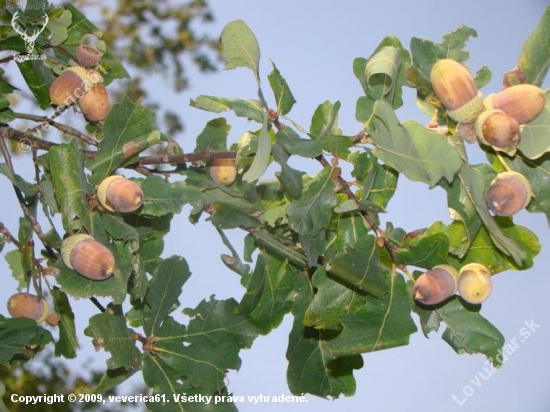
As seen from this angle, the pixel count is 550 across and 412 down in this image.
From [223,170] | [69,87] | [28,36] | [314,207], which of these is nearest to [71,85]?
[69,87]

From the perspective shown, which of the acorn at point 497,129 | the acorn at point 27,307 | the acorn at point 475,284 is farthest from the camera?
the acorn at point 27,307

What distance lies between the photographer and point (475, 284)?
1.75 meters

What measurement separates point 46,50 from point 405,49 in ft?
3.78

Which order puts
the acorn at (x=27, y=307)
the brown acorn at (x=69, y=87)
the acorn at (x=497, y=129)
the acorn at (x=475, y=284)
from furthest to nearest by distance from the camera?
the acorn at (x=27, y=307)
the brown acorn at (x=69, y=87)
the acorn at (x=475, y=284)
the acorn at (x=497, y=129)

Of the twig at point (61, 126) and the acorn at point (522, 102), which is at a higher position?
the twig at point (61, 126)

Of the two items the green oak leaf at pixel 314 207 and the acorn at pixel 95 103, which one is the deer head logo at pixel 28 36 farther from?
the green oak leaf at pixel 314 207

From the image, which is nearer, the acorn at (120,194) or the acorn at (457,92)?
the acorn at (457,92)

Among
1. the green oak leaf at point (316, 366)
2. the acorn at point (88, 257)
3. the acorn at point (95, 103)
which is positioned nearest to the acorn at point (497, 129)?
the green oak leaf at point (316, 366)

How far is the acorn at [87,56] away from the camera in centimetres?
218

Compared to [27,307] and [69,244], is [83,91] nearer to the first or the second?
[69,244]

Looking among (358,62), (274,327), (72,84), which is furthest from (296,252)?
(72,84)

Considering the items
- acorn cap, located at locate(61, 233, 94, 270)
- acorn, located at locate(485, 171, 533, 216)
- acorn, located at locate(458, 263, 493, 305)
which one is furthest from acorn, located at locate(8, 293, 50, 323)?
acorn, located at locate(485, 171, 533, 216)

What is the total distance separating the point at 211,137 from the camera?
88.1 inches

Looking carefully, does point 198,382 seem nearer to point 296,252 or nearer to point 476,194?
point 296,252
